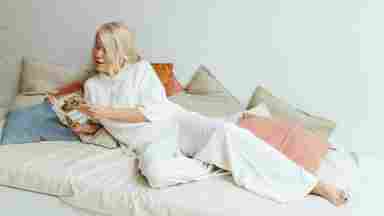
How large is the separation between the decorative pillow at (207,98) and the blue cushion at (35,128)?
1.85 feet

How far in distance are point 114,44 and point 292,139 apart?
90cm

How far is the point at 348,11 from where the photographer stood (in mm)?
2277

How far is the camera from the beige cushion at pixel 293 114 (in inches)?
90.4

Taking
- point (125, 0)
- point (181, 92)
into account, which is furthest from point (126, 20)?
point (181, 92)

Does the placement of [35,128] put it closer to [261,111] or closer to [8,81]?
[8,81]

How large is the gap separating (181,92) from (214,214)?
0.99 m

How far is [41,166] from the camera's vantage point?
198cm

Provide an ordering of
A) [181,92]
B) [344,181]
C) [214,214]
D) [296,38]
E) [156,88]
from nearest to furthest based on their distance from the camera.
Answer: [214,214], [344,181], [156,88], [296,38], [181,92]

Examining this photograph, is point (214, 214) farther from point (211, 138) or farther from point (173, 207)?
point (211, 138)

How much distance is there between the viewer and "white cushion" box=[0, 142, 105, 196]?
6.31 ft

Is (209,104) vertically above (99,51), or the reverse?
(99,51)

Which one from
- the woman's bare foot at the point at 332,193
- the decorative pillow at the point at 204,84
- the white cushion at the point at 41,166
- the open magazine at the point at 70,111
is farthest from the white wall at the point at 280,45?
the white cushion at the point at 41,166

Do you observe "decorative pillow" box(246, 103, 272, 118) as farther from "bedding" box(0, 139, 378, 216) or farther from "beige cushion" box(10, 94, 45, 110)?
"beige cushion" box(10, 94, 45, 110)

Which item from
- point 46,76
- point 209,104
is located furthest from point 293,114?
point 46,76
